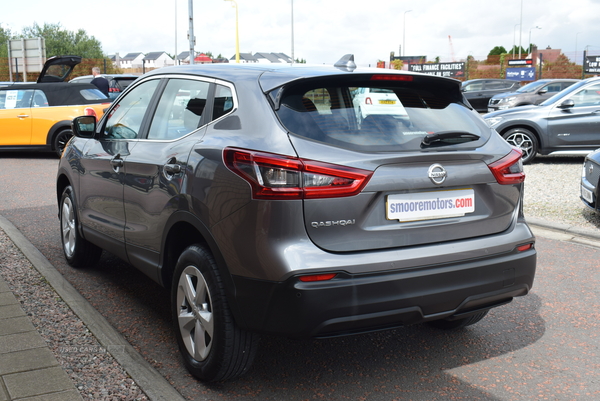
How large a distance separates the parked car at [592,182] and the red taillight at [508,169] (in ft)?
13.6

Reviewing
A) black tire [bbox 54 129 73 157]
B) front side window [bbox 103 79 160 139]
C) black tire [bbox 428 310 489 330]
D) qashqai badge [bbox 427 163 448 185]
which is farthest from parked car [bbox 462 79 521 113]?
qashqai badge [bbox 427 163 448 185]

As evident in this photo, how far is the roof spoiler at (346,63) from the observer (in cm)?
364

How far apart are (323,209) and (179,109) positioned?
1425 millimetres

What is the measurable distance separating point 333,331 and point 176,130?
1.60 m

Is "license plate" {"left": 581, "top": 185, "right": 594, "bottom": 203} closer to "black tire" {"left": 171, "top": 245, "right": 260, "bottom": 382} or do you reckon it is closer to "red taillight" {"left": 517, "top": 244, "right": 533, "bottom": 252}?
"red taillight" {"left": 517, "top": 244, "right": 533, "bottom": 252}

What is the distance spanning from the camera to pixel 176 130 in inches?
151

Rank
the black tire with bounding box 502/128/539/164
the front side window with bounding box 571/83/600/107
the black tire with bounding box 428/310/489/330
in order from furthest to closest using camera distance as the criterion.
A: 1. the black tire with bounding box 502/128/539/164
2. the front side window with bounding box 571/83/600/107
3. the black tire with bounding box 428/310/489/330

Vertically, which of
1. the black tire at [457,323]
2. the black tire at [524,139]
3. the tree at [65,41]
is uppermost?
the tree at [65,41]

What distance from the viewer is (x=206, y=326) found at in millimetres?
3326

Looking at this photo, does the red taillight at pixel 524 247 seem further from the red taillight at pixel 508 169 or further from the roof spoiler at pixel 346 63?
the roof spoiler at pixel 346 63

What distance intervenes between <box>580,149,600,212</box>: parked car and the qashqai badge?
185 inches

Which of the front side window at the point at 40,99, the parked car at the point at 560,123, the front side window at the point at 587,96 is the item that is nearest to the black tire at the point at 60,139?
the front side window at the point at 40,99

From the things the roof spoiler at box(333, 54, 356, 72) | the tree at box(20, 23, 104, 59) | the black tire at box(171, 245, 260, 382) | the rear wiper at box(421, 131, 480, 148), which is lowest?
the black tire at box(171, 245, 260, 382)

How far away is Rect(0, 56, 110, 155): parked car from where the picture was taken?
14.4m
